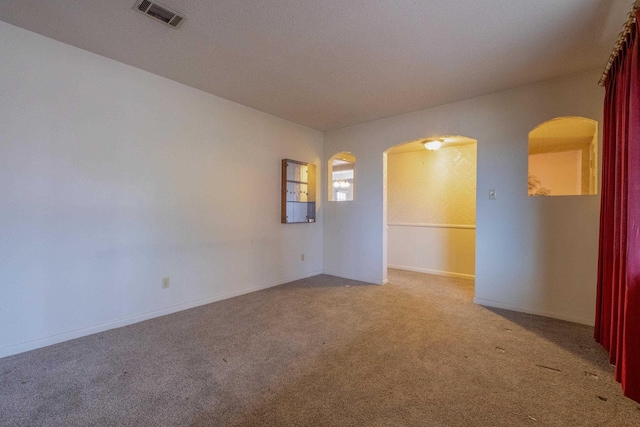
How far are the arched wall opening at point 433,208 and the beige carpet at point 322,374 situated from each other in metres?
2.08

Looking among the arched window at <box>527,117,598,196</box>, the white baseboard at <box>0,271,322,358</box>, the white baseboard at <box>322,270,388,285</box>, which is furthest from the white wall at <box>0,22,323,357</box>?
the arched window at <box>527,117,598,196</box>

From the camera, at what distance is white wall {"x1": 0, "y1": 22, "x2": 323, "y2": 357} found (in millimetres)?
2207

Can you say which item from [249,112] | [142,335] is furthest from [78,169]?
[249,112]

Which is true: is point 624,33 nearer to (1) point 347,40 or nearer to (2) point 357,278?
(1) point 347,40

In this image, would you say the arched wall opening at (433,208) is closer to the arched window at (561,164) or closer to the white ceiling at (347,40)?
the arched window at (561,164)

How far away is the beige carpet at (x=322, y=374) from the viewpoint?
1.52m

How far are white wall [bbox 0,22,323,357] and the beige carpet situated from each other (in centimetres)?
40

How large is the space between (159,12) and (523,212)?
3.89 meters

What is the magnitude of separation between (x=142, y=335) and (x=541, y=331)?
3.70m

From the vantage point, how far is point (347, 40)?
2297 mm

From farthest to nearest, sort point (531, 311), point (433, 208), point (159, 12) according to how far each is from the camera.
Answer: point (433, 208) → point (531, 311) → point (159, 12)

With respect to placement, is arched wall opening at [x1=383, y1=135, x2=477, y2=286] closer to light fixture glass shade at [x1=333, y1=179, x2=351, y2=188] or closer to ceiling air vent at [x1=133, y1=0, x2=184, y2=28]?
ceiling air vent at [x1=133, y1=0, x2=184, y2=28]

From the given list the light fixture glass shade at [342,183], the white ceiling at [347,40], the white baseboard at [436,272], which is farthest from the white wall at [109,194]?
the light fixture glass shade at [342,183]

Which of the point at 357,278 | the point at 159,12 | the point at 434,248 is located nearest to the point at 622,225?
the point at 357,278
